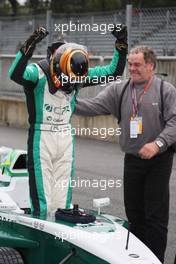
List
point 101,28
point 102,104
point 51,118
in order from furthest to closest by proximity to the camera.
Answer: point 101,28 → point 102,104 → point 51,118

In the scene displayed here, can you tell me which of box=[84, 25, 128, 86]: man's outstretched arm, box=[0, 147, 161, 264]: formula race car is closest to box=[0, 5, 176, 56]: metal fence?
box=[84, 25, 128, 86]: man's outstretched arm

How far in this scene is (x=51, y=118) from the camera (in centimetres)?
455

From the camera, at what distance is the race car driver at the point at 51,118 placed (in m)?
4.41

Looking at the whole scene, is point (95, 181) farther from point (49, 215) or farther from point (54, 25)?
point (54, 25)

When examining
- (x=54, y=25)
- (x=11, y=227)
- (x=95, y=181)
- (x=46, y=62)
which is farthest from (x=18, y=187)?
(x=54, y=25)

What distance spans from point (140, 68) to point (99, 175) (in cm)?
503

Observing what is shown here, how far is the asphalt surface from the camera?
7.40m

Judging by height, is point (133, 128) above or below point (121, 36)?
below

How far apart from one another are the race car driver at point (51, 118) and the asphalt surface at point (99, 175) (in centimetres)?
151

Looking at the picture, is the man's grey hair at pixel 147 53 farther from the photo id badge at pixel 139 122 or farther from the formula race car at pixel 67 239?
the formula race car at pixel 67 239

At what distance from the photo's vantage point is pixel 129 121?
488cm

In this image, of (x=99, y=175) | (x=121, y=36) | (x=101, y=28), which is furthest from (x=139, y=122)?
(x=101, y=28)

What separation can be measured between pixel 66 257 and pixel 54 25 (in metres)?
11.8

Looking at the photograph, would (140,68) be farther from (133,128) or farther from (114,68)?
(133,128)
